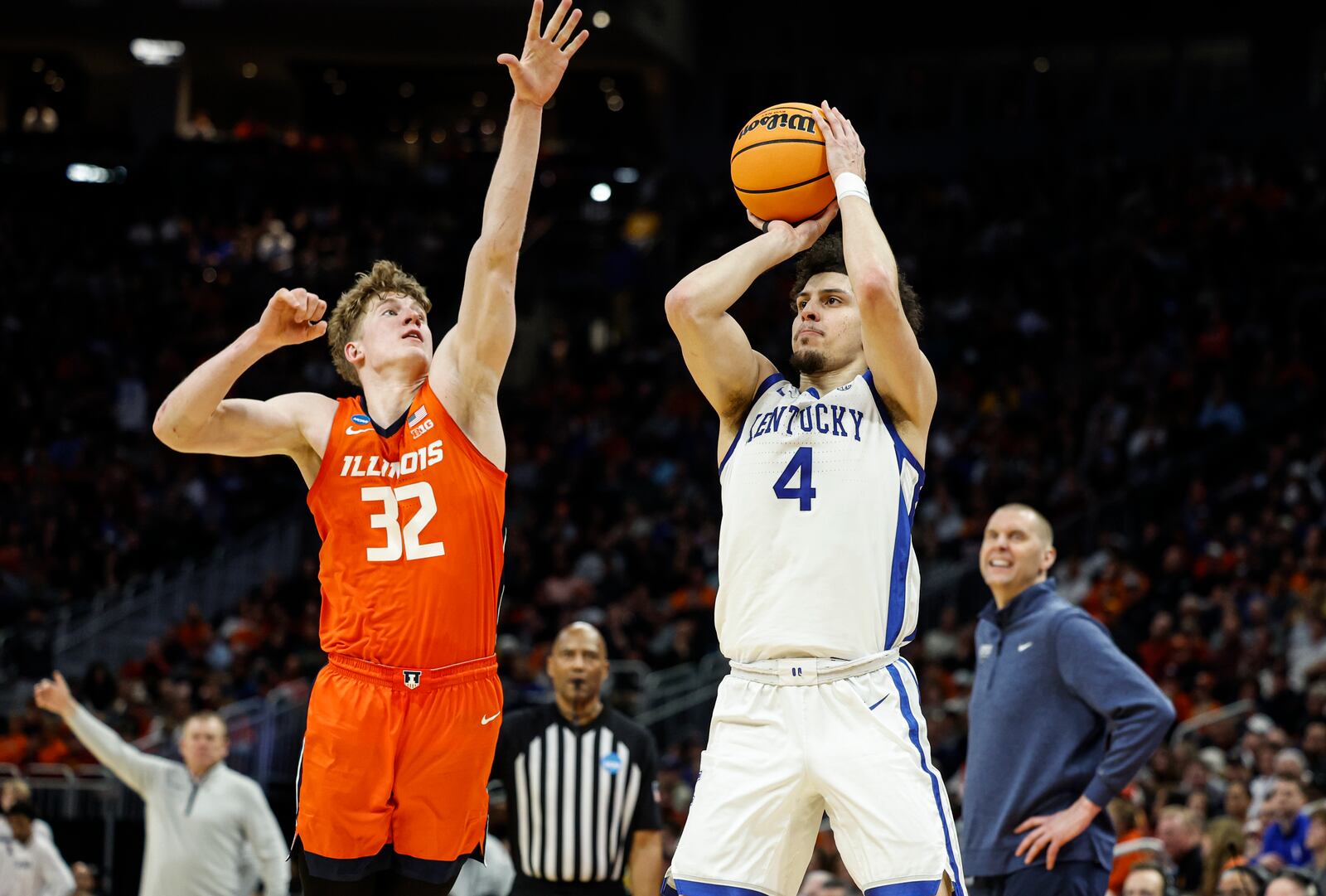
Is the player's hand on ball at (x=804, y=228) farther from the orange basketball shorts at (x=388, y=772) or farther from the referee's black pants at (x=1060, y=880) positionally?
the referee's black pants at (x=1060, y=880)

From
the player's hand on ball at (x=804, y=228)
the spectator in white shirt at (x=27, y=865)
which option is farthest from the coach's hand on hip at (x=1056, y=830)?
the spectator in white shirt at (x=27, y=865)

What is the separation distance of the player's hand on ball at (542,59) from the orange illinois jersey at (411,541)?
100 cm

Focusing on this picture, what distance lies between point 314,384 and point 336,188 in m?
5.30

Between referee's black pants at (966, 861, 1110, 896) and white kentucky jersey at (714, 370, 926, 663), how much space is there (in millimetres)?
1582

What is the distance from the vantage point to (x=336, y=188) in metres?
26.4

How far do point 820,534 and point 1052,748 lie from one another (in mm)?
1968

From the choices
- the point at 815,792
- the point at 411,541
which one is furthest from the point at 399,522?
the point at 815,792

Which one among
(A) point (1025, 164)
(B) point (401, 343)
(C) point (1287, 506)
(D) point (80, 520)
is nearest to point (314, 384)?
(D) point (80, 520)

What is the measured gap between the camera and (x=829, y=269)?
A: 16.2 ft

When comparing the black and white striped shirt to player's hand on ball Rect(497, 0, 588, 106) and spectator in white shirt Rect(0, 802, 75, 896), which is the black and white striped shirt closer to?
player's hand on ball Rect(497, 0, 588, 106)

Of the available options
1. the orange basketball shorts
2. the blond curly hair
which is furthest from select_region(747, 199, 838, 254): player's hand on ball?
the orange basketball shorts

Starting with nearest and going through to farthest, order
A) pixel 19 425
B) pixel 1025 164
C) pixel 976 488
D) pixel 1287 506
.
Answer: pixel 1287 506
pixel 976 488
pixel 19 425
pixel 1025 164

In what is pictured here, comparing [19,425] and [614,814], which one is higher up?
[19,425]

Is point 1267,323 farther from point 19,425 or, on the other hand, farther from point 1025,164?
point 19,425
